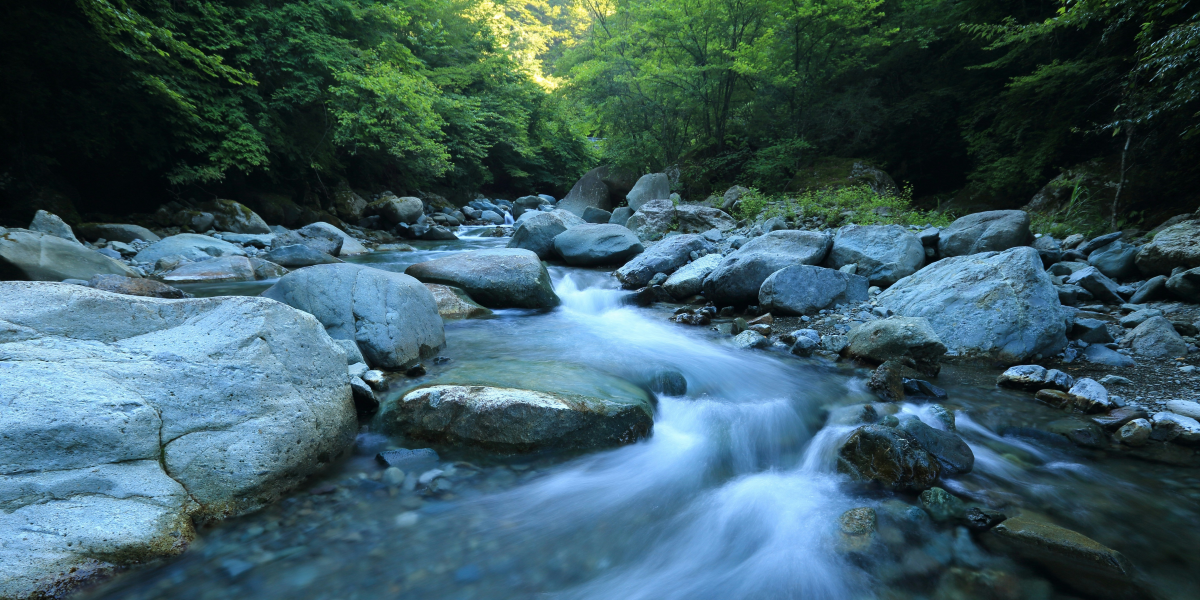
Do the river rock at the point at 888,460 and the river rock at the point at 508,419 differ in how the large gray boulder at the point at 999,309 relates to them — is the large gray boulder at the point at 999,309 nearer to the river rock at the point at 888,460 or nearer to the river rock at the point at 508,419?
the river rock at the point at 888,460

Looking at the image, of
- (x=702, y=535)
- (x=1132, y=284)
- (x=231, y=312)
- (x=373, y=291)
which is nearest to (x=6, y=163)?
(x=373, y=291)

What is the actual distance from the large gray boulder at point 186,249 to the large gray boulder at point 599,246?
5443 millimetres

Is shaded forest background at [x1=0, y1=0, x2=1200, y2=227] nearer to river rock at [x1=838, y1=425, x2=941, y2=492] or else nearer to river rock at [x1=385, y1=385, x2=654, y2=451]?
river rock at [x1=838, y1=425, x2=941, y2=492]

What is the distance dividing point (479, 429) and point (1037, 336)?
4675 millimetres

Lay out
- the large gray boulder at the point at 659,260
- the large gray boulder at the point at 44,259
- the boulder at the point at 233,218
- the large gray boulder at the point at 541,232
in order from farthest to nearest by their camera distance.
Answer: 1. the boulder at the point at 233,218
2. the large gray boulder at the point at 541,232
3. the large gray boulder at the point at 659,260
4. the large gray boulder at the point at 44,259

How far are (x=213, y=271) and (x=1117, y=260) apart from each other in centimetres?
1186

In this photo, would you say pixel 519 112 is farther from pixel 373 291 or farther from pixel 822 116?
pixel 373 291

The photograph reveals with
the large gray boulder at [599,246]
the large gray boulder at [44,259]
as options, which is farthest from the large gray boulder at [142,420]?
the large gray boulder at [599,246]

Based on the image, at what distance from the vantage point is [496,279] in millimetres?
6461

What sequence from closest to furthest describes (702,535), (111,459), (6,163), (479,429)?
1. (111,459)
2. (702,535)
3. (479,429)
4. (6,163)

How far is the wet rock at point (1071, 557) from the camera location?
1903mm

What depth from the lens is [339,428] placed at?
2738 mm

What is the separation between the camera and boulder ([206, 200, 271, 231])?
37.3ft

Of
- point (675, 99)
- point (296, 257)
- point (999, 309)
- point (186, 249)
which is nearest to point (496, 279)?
point (296, 257)
